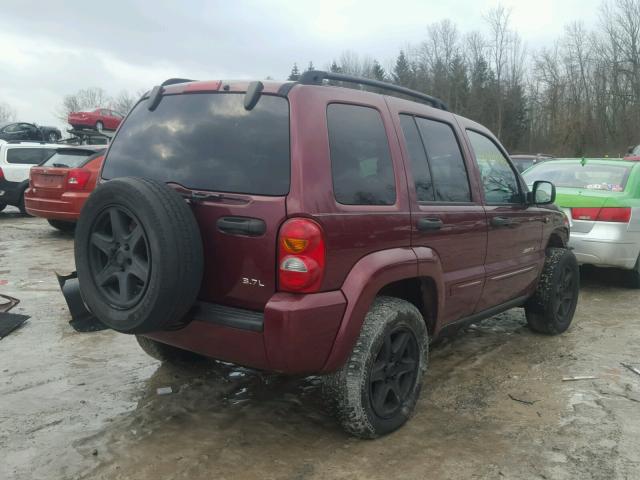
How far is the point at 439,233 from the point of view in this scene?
350 centimetres

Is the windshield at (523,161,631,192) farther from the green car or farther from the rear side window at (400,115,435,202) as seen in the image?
the rear side window at (400,115,435,202)

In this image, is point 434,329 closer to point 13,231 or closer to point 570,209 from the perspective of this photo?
point 570,209

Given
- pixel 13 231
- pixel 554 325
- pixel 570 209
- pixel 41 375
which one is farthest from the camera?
pixel 13 231

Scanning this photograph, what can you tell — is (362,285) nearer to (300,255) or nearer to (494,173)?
(300,255)

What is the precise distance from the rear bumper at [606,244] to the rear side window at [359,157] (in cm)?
414

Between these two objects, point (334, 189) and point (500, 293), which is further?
point (500, 293)

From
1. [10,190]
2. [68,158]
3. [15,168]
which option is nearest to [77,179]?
[68,158]

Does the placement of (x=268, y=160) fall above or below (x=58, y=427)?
above

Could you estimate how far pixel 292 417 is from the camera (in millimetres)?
3465

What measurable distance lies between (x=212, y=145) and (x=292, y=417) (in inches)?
64.9

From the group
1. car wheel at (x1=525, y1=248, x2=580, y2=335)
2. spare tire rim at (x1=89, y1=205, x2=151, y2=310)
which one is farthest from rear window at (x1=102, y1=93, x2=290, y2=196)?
car wheel at (x1=525, y1=248, x2=580, y2=335)

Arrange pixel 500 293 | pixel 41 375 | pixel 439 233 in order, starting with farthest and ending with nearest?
pixel 500 293 < pixel 41 375 < pixel 439 233

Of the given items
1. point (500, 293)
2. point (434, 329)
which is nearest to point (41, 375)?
point (434, 329)

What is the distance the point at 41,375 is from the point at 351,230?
2.57 meters
